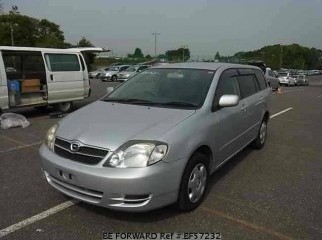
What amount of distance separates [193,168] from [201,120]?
21.5 inches

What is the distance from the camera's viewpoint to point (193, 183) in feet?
12.1

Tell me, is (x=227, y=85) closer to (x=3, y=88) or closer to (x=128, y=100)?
(x=128, y=100)

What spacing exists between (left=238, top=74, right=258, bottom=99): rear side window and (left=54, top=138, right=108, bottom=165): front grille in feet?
8.96

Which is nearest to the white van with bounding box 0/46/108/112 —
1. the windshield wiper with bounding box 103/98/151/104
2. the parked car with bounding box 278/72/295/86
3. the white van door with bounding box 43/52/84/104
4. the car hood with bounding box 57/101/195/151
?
the white van door with bounding box 43/52/84/104

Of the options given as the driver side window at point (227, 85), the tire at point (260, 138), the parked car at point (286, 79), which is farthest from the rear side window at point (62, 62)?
the parked car at point (286, 79)

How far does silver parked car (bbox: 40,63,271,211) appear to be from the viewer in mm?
3146

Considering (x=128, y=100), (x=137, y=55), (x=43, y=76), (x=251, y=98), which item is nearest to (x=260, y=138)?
(x=251, y=98)

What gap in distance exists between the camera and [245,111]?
5.12m

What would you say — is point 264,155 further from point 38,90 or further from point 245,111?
point 38,90

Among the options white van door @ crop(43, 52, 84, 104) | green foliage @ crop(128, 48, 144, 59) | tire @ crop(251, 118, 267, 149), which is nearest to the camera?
tire @ crop(251, 118, 267, 149)

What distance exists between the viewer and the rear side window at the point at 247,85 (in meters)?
5.27

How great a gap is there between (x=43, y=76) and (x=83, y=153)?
757 centimetres

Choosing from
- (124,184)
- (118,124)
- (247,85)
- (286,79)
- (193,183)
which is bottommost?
(286,79)

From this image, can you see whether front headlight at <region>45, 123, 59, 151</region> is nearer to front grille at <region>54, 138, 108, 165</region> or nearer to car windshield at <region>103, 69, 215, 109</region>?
front grille at <region>54, 138, 108, 165</region>
